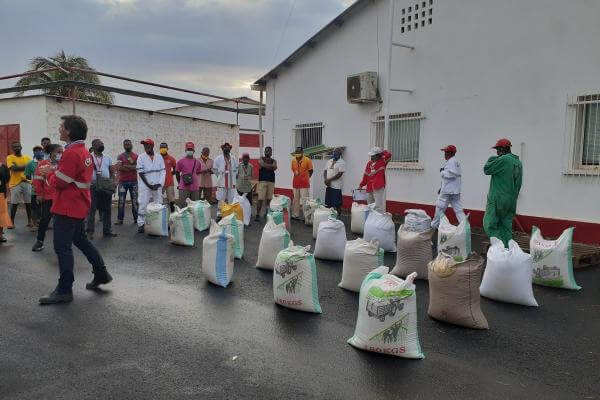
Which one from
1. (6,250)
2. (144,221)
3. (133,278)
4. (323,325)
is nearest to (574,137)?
(323,325)

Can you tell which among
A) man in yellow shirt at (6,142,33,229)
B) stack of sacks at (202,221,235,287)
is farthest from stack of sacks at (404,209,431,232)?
man in yellow shirt at (6,142,33,229)

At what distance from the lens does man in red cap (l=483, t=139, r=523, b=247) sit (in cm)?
675

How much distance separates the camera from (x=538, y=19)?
8328 millimetres

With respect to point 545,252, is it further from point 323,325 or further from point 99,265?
point 99,265

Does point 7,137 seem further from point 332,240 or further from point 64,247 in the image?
point 332,240

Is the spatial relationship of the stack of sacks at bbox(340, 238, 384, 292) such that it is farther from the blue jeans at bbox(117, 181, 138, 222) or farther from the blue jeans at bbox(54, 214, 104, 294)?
the blue jeans at bbox(117, 181, 138, 222)

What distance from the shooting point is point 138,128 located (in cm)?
1614

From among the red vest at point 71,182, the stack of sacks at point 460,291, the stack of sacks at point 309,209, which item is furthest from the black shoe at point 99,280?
the stack of sacks at point 309,209

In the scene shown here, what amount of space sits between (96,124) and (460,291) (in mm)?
13348

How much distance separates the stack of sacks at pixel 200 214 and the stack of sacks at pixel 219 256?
156 inches

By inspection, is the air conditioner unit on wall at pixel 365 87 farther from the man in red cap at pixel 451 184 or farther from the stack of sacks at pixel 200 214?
the stack of sacks at pixel 200 214

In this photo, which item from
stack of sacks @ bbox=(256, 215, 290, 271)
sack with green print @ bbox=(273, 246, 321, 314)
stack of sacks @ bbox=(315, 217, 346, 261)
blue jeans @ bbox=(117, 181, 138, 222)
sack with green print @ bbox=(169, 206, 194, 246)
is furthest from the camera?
blue jeans @ bbox=(117, 181, 138, 222)

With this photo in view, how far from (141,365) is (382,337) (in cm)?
181

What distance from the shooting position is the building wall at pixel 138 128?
46.9ft
